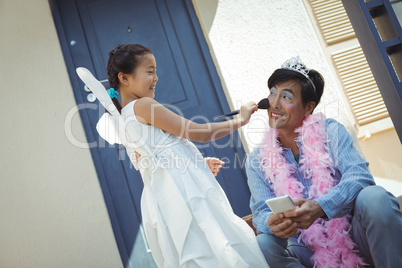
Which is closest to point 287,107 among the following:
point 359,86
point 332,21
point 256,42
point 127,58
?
point 127,58

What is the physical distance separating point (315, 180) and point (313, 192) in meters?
0.06

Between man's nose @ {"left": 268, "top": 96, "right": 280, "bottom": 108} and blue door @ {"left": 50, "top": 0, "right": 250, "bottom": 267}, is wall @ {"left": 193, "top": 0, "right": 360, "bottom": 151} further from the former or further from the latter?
man's nose @ {"left": 268, "top": 96, "right": 280, "bottom": 108}

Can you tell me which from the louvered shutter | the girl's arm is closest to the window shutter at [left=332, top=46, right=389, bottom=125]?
the louvered shutter

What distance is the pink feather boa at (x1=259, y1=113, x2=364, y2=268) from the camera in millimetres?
2000

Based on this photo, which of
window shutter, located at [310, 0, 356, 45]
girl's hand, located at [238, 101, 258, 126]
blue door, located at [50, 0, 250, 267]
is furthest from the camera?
window shutter, located at [310, 0, 356, 45]

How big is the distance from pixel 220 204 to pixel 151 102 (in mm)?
636

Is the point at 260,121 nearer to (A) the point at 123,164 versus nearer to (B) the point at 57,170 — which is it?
(A) the point at 123,164

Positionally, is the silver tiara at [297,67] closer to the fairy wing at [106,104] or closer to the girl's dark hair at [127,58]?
the girl's dark hair at [127,58]

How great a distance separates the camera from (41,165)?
3.33 metres

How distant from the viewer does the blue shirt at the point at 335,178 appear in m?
1.87

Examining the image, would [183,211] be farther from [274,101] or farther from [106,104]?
[274,101]

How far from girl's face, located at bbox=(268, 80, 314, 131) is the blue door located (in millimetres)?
1274

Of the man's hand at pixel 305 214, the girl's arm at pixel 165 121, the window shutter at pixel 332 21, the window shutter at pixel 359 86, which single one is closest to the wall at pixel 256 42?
the window shutter at pixel 359 86

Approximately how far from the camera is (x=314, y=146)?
223 centimetres
